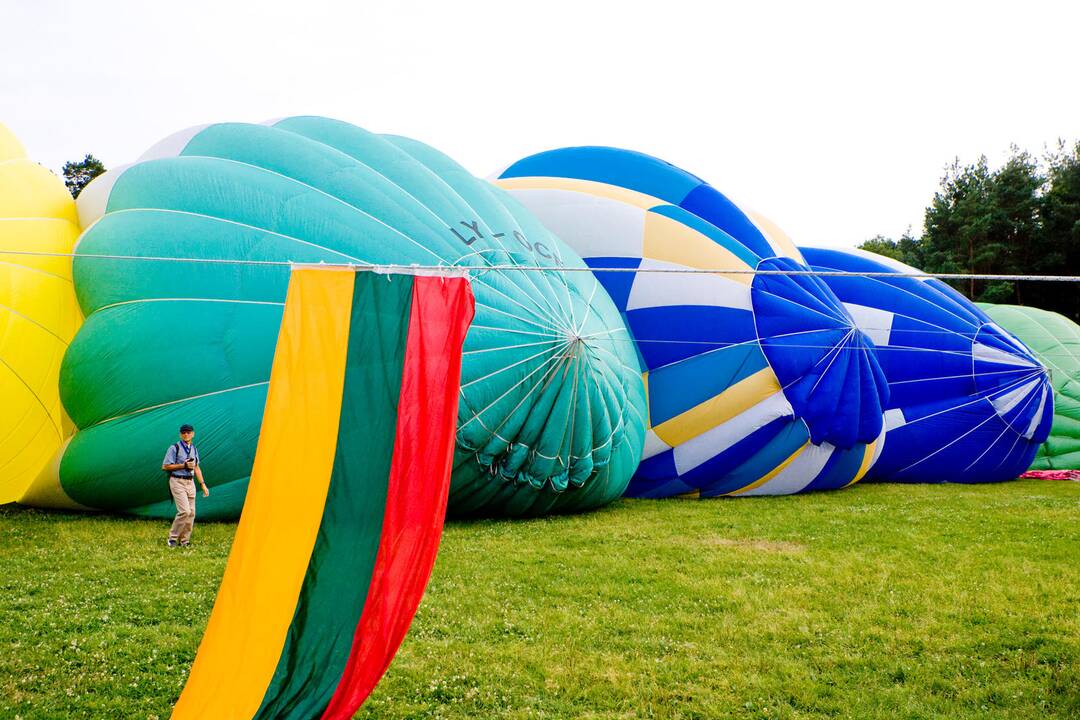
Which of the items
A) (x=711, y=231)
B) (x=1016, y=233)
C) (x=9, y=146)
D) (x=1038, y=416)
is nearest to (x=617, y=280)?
(x=711, y=231)

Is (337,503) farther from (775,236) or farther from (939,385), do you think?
(939,385)

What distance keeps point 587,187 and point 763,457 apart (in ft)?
11.9

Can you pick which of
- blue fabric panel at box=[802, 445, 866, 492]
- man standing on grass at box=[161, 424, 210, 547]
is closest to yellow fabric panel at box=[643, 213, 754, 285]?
blue fabric panel at box=[802, 445, 866, 492]

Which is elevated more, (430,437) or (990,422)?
(430,437)

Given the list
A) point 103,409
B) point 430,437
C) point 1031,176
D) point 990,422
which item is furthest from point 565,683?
point 1031,176

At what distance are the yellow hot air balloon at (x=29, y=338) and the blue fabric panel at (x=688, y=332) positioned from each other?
547 centimetres

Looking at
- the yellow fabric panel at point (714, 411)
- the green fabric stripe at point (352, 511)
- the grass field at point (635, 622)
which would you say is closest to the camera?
the green fabric stripe at point (352, 511)

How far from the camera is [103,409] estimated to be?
738 centimetres

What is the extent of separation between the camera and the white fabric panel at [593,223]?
10375mm

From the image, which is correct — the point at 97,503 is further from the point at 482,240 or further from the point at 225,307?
the point at 482,240

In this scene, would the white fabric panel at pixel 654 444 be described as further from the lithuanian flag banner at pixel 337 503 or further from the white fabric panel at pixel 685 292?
the lithuanian flag banner at pixel 337 503

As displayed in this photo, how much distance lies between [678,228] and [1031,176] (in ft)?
89.6

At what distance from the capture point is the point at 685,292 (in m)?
10.1

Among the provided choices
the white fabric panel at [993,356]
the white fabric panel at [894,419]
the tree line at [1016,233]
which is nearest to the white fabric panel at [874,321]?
the white fabric panel at [894,419]
